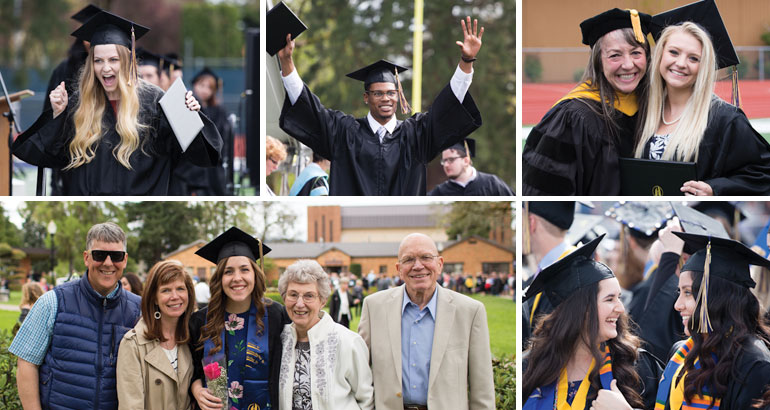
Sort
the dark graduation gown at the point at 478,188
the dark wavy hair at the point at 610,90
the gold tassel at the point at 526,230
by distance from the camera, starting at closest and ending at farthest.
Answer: the dark wavy hair at the point at 610,90
the gold tassel at the point at 526,230
the dark graduation gown at the point at 478,188

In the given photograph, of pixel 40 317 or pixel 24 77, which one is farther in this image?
pixel 24 77

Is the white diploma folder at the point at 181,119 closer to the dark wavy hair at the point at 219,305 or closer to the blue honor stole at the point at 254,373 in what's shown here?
the dark wavy hair at the point at 219,305

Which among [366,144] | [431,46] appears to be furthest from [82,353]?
[431,46]

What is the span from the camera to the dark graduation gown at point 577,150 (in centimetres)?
420

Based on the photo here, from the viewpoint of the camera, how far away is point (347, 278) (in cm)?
465

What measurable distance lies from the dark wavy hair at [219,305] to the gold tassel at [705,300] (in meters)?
1.97

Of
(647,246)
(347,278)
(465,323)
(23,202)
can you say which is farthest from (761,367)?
(23,202)

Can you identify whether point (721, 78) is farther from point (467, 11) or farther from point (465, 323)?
point (467, 11)

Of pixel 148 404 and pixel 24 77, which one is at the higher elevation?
pixel 24 77

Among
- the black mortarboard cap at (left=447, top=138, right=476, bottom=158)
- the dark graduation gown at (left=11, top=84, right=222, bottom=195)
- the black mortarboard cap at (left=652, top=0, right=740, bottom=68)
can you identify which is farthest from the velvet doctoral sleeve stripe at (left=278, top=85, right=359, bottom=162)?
the black mortarboard cap at (left=652, top=0, right=740, bottom=68)

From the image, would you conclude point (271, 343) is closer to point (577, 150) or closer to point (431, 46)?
point (577, 150)

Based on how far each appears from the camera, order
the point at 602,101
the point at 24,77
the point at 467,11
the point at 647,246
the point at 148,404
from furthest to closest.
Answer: the point at 24,77
the point at 467,11
the point at 647,246
the point at 602,101
the point at 148,404

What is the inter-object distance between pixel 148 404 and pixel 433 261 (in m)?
1.33

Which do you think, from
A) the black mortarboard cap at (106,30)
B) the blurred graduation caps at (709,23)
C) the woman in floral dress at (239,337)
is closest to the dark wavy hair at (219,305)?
the woman in floral dress at (239,337)
